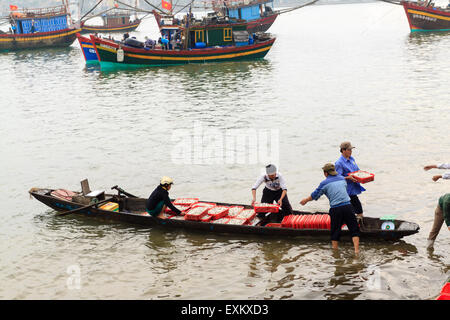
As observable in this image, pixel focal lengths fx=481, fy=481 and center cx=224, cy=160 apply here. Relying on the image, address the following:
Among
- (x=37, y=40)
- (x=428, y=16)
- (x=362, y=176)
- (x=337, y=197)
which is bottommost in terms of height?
(x=337, y=197)

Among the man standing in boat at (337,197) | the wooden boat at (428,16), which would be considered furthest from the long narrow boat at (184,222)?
the wooden boat at (428,16)

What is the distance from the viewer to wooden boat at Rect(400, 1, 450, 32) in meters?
54.8

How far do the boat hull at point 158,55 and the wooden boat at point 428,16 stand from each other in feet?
86.3

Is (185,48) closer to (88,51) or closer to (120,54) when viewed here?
(120,54)

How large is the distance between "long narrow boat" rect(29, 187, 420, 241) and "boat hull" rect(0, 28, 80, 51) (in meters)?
53.9

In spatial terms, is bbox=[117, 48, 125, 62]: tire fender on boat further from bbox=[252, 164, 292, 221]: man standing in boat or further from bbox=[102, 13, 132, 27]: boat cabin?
bbox=[102, 13, 132, 27]: boat cabin

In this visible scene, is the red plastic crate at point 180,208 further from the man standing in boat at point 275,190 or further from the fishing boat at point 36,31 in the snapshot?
the fishing boat at point 36,31

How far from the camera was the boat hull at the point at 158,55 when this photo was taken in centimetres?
3812

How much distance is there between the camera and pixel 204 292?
28.6ft

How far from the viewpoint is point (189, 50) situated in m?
38.3

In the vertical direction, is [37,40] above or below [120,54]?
above

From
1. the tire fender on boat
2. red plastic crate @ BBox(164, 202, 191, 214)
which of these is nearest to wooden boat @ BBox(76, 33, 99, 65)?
the tire fender on boat

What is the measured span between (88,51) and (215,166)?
31407mm

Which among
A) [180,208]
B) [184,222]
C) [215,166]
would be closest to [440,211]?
[184,222]
